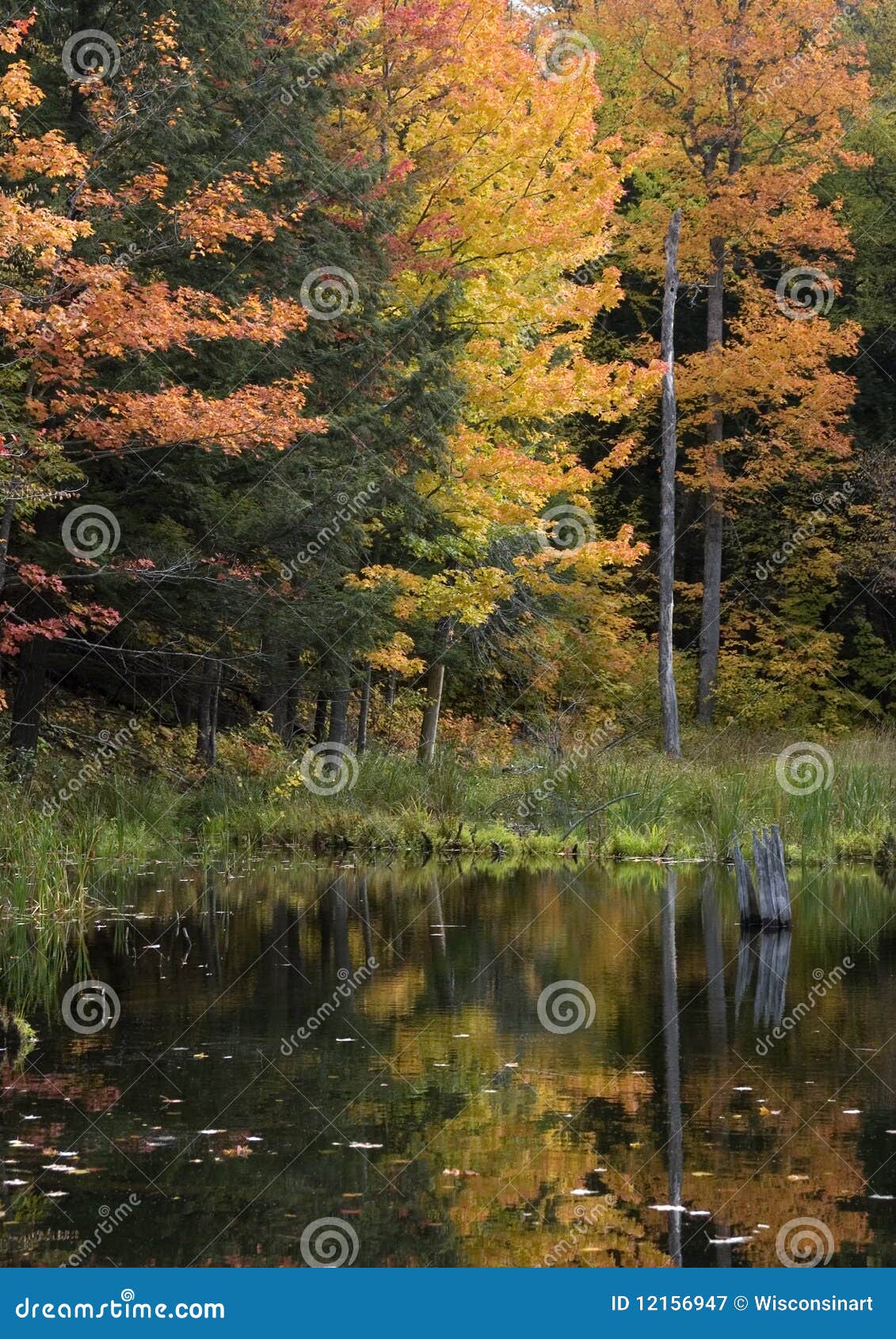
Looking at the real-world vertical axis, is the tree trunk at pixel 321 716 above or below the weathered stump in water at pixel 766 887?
above

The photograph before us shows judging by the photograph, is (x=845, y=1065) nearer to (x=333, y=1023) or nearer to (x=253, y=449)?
(x=333, y=1023)

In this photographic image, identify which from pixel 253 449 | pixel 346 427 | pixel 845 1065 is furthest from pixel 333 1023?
pixel 346 427

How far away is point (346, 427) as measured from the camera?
18.4 meters

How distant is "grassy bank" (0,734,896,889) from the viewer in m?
17.8
